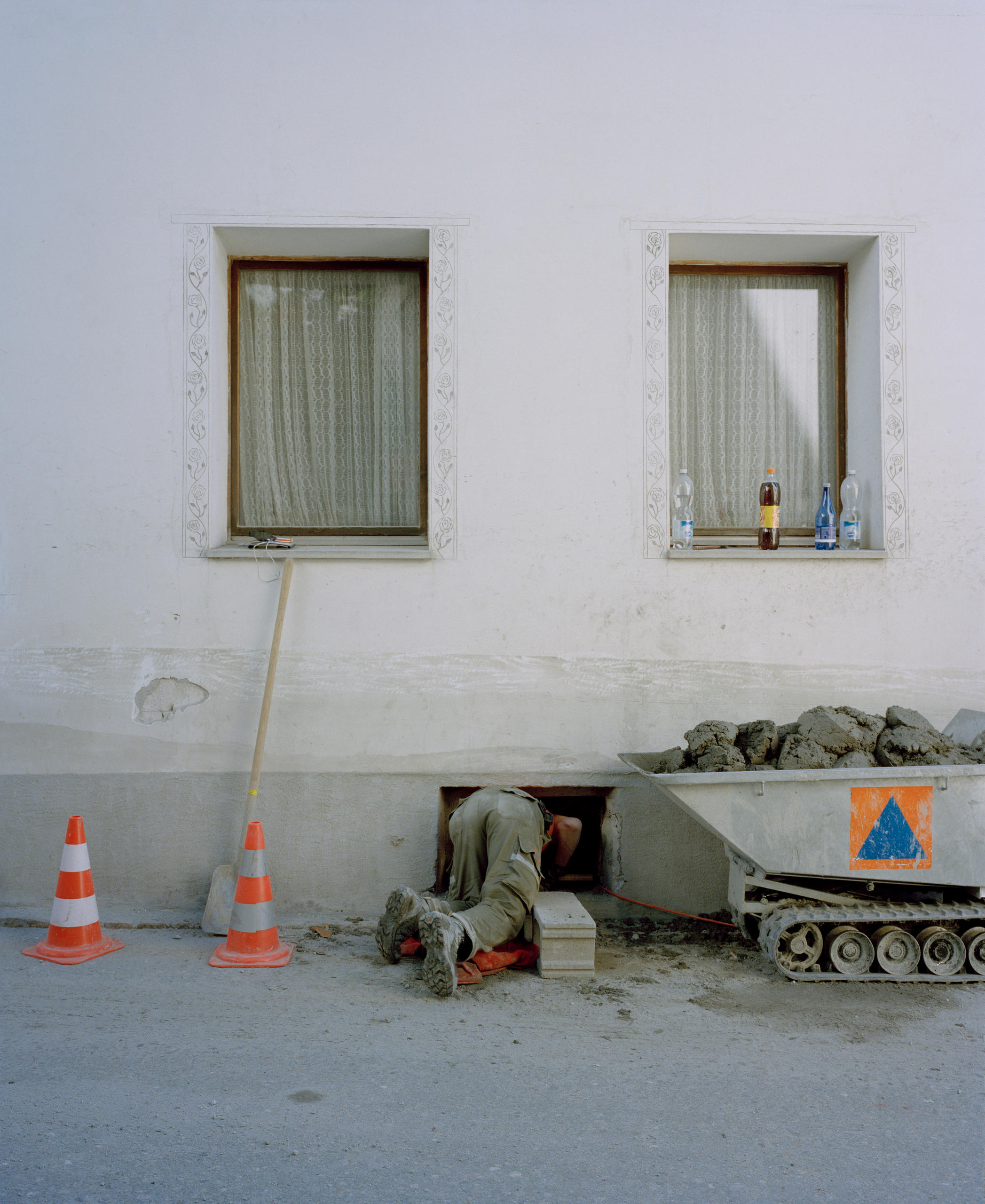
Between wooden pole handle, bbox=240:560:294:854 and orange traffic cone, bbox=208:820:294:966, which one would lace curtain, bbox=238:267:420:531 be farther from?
orange traffic cone, bbox=208:820:294:966

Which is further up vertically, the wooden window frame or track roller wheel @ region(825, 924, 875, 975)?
the wooden window frame

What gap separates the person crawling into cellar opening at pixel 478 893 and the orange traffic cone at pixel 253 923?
1.76 feet

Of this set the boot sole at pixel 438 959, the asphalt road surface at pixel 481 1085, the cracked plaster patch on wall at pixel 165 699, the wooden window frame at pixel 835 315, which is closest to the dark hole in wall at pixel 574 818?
the asphalt road surface at pixel 481 1085

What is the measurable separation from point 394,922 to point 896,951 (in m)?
2.37

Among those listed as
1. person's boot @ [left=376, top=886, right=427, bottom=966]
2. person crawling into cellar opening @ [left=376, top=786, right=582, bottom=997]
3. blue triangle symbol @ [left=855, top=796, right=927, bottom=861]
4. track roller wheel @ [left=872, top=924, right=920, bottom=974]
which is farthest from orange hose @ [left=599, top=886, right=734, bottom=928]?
person's boot @ [left=376, top=886, right=427, bottom=966]

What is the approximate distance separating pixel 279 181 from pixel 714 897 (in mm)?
4881

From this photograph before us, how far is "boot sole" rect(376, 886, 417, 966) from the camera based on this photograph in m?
4.08

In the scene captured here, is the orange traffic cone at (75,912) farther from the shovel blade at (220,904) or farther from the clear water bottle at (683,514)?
the clear water bottle at (683,514)

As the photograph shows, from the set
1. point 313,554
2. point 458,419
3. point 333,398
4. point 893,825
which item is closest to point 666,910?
point 893,825

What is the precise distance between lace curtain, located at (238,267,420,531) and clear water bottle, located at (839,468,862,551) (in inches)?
105

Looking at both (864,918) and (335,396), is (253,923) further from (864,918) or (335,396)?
(335,396)

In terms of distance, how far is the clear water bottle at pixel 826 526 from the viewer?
527cm

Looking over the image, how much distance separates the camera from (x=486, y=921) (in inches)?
161

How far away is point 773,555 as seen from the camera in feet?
16.7
